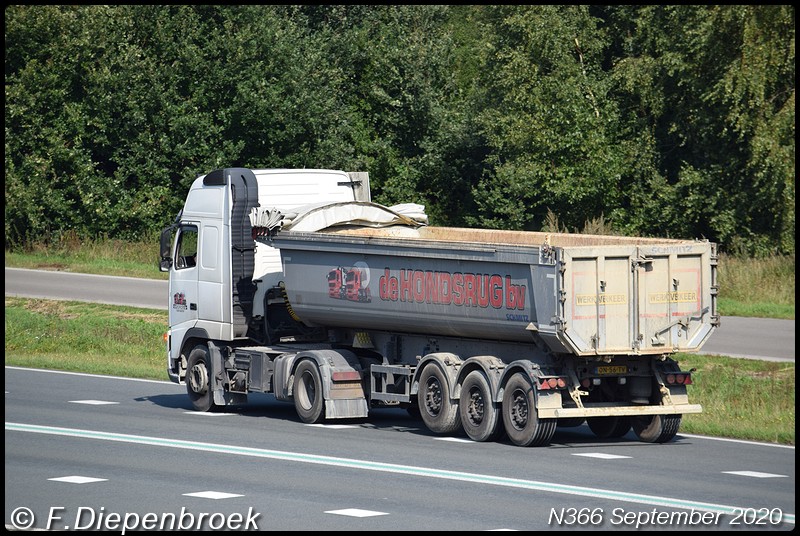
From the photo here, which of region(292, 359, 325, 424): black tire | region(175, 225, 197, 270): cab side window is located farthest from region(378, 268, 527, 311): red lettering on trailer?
region(175, 225, 197, 270): cab side window

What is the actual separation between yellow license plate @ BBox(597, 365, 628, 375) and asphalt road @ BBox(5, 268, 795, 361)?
9506 millimetres

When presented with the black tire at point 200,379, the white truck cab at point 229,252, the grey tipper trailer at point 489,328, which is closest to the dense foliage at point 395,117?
the white truck cab at point 229,252

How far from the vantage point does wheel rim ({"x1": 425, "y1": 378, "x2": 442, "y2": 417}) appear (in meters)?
17.1

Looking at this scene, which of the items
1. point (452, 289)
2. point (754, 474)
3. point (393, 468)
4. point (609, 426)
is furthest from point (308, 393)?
point (754, 474)

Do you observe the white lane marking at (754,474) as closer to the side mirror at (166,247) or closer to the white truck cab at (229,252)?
the white truck cab at (229,252)

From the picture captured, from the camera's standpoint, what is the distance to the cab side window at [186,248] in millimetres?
20766

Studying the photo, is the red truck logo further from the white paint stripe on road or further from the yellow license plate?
the yellow license plate

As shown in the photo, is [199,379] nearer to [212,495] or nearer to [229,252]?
[229,252]

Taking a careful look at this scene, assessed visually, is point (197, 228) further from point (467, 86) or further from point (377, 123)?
point (467, 86)

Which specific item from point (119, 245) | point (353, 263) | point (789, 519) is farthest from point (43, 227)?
point (789, 519)

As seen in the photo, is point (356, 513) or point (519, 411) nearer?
point (356, 513)

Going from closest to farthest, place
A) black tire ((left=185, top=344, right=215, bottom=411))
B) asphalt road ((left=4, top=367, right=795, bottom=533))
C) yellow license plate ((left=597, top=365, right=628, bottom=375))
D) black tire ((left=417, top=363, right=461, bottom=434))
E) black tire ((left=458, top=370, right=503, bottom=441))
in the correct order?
asphalt road ((left=4, top=367, right=795, bottom=533))
yellow license plate ((left=597, top=365, right=628, bottom=375))
black tire ((left=458, top=370, right=503, bottom=441))
black tire ((left=417, top=363, right=461, bottom=434))
black tire ((left=185, top=344, right=215, bottom=411))

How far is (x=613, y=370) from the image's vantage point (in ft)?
53.0

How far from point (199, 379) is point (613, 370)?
6.89 meters
